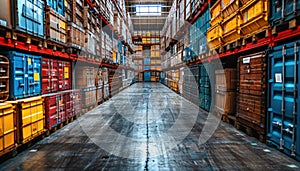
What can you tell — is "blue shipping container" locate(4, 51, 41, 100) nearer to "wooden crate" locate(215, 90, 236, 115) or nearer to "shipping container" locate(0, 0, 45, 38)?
"shipping container" locate(0, 0, 45, 38)

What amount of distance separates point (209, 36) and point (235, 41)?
9.01 ft

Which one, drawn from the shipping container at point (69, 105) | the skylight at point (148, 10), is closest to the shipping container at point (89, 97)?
the shipping container at point (69, 105)

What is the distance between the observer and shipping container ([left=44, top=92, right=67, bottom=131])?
6336 millimetres

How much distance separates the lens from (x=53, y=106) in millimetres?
6754

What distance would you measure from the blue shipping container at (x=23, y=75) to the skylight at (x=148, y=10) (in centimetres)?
3301

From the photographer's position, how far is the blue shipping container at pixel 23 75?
5.05 meters

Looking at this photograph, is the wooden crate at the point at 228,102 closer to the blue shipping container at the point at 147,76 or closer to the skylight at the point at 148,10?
the skylight at the point at 148,10

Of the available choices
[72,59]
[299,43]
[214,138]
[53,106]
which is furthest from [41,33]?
[299,43]

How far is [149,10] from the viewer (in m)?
37.5

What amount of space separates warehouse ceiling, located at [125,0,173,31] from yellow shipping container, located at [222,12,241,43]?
95.5 feet

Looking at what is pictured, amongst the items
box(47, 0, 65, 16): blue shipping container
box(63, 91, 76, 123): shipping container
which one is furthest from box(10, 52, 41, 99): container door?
box(47, 0, 65, 16): blue shipping container

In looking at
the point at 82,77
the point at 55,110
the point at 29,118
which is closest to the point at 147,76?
the point at 82,77

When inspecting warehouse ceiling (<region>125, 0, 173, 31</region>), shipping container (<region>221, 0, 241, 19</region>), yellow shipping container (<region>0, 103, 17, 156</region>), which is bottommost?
yellow shipping container (<region>0, 103, 17, 156</region>)

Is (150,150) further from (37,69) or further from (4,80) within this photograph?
(37,69)
